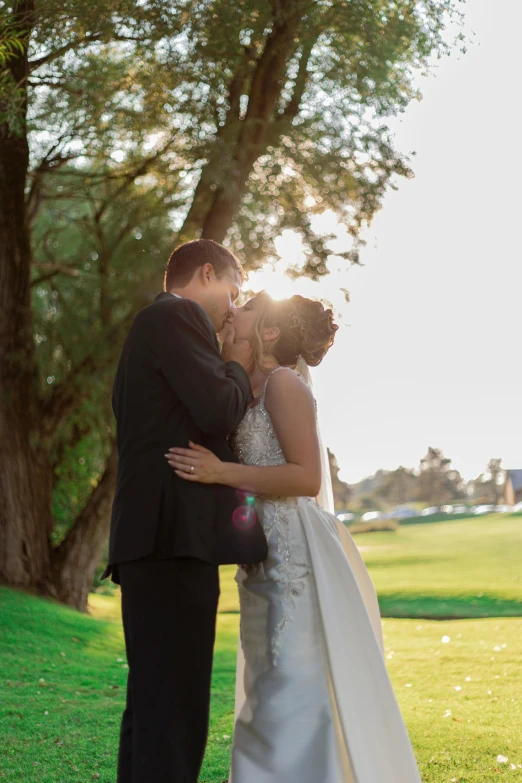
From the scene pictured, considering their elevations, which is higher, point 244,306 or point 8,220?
point 8,220

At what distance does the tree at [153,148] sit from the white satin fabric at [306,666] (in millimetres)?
6082

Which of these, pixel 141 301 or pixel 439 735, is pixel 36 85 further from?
pixel 439 735

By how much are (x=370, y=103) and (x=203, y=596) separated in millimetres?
7897

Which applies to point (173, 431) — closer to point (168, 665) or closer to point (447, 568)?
point (168, 665)

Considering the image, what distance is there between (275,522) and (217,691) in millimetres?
4423

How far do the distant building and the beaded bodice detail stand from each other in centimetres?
3675

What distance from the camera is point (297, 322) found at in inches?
125

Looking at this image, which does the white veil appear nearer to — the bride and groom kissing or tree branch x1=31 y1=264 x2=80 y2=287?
the bride and groom kissing

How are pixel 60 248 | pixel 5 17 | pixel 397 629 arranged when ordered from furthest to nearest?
pixel 60 248, pixel 397 629, pixel 5 17

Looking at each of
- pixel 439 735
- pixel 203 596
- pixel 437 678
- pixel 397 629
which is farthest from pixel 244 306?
pixel 397 629

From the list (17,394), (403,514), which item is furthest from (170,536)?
(403,514)

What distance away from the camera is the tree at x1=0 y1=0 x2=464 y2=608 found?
8.55m

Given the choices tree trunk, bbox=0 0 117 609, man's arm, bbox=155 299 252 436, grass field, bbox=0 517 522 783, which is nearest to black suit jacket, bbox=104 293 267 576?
man's arm, bbox=155 299 252 436

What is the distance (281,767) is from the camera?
9.15 ft
